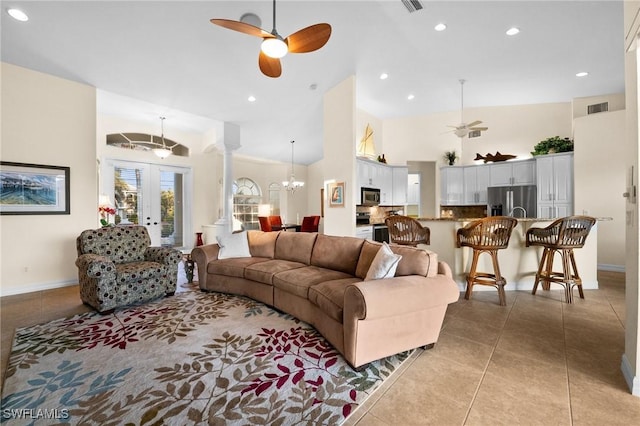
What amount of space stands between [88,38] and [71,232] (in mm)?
2753

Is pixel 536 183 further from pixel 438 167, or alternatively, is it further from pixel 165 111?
pixel 165 111

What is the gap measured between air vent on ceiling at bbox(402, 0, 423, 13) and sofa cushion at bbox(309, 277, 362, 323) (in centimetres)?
322

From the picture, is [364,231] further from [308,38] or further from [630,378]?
[630,378]

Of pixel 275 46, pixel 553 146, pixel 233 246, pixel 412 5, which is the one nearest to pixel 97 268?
pixel 233 246

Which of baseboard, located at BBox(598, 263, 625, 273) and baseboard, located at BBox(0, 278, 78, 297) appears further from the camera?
baseboard, located at BBox(598, 263, 625, 273)

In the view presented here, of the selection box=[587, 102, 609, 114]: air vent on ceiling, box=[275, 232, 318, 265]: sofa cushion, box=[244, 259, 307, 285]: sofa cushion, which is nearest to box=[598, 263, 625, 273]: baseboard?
box=[587, 102, 609, 114]: air vent on ceiling

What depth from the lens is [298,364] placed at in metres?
2.04

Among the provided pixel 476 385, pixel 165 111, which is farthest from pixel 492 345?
pixel 165 111

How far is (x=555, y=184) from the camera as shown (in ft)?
18.1

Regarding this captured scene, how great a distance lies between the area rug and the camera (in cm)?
157

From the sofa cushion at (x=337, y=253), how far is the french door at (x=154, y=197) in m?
4.93

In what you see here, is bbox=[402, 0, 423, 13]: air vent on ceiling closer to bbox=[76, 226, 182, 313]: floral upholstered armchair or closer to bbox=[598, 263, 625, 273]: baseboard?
bbox=[76, 226, 182, 313]: floral upholstered armchair

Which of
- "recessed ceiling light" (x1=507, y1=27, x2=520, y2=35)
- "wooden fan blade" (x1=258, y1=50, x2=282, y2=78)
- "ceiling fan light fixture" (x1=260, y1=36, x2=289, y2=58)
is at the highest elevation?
"recessed ceiling light" (x1=507, y1=27, x2=520, y2=35)

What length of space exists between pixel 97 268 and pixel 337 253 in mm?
2557
